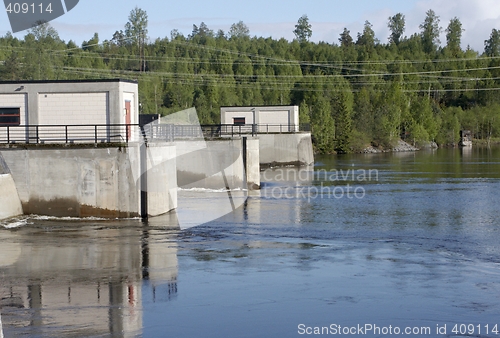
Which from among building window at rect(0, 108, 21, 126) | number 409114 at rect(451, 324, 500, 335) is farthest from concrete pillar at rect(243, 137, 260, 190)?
number 409114 at rect(451, 324, 500, 335)

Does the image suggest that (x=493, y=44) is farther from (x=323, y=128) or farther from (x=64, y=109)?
(x=64, y=109)

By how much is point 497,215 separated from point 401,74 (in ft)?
368

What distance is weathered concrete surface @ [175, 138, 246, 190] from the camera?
4312 cm

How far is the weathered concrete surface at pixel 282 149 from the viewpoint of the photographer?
65.8m

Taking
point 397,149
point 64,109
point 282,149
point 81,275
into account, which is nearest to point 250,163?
point 64,109

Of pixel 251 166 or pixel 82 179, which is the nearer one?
pixel 82 179

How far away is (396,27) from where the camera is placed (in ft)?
648

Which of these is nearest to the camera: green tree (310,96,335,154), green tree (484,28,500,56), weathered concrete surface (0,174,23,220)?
weathered concrete surface (0,174,23,220)

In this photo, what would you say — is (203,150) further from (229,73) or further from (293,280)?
(229,73)

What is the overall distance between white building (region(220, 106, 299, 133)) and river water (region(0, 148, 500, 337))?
34551 mm

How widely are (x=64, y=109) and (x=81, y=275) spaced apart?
43.2 feet

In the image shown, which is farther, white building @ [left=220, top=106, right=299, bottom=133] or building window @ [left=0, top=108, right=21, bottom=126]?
white building @ [left=220, top=106, right=299, bottom=133]

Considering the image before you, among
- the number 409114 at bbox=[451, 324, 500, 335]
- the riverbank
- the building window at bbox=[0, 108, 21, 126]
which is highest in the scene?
the building window at bbox=[0, 108, 21, 126]

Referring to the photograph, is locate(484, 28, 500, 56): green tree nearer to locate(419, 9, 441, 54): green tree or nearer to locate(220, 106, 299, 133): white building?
locate(419, 9, 441, 54): green tree
